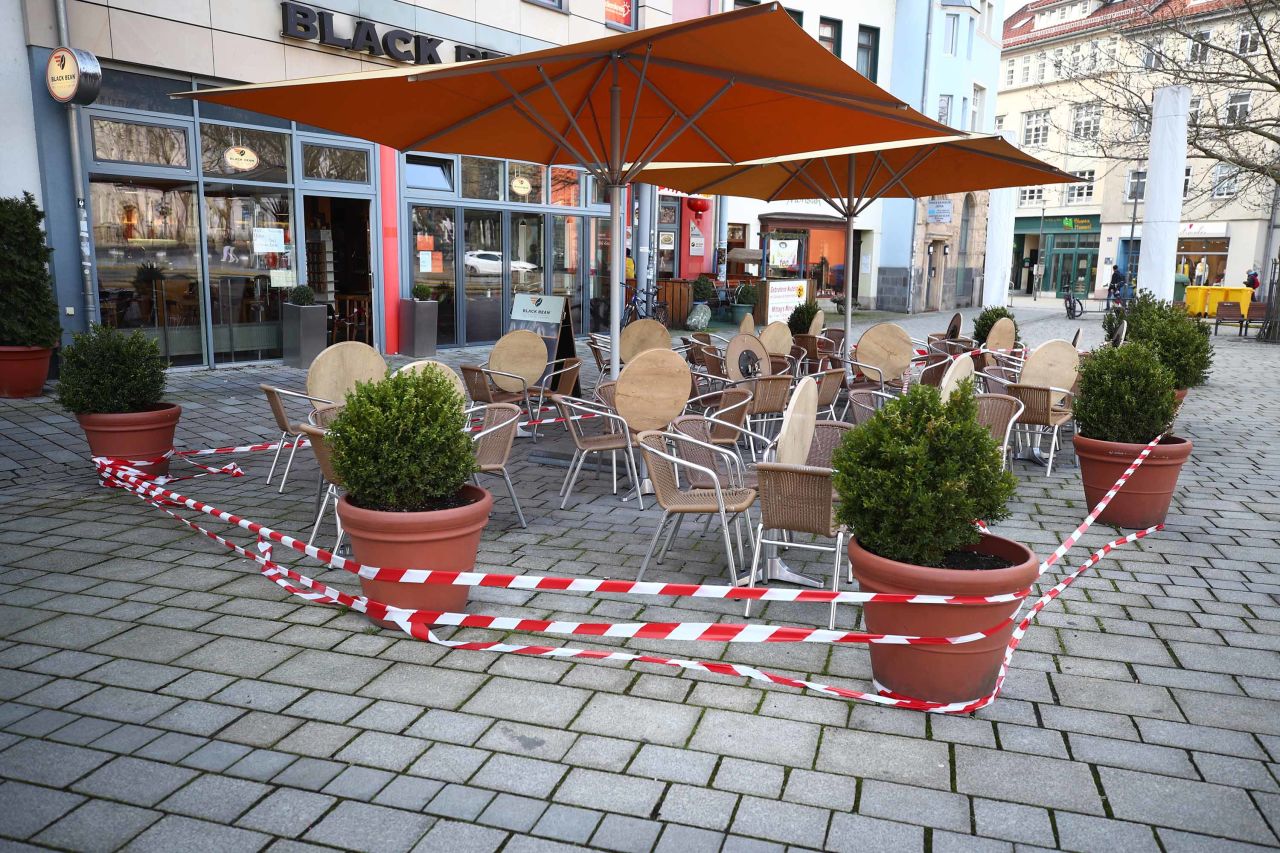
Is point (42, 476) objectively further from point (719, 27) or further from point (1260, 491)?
point (1260, 491)

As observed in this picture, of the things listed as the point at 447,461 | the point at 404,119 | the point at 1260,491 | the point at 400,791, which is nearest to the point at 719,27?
the point at 447,461

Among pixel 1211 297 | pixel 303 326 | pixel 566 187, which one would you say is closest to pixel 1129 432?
pixel 303 326

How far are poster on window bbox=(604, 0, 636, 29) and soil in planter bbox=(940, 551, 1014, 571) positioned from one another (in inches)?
583

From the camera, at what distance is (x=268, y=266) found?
39.3ft

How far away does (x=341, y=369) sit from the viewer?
6.07 m

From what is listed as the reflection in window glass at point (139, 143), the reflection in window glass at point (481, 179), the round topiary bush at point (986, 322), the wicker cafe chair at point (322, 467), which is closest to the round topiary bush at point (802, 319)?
the round topiary bush at point (986, 322)

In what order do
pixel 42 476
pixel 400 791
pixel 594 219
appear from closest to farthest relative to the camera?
pixel 400 791 < pixel 42 476 < pixel 594 219

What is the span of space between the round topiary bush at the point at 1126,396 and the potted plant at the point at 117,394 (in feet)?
20.1

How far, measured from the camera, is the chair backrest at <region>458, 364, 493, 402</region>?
7312mm

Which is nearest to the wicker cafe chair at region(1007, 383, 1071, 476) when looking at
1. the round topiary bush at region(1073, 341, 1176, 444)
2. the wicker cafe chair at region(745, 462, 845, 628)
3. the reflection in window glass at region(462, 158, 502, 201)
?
the round topiary bush at region(1073, 341, 1176, 444)

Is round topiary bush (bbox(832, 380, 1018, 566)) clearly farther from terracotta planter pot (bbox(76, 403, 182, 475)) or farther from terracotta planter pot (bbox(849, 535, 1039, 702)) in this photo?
terracotta planter pot (bbox(76, 403, 182, 475))

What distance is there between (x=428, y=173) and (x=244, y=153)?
9.71 feet

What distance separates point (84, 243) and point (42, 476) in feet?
14.6

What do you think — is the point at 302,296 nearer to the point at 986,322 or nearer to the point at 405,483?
the point at 986,322
